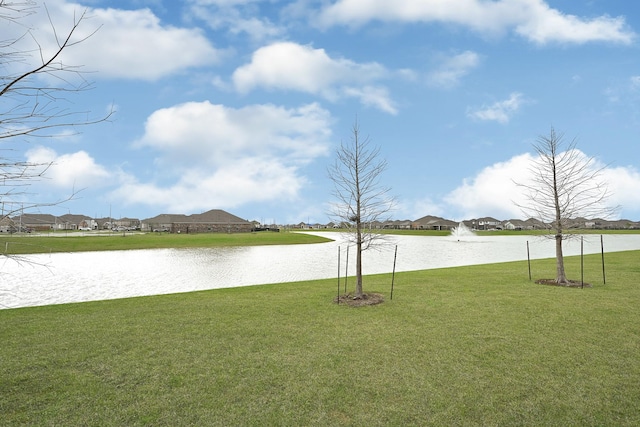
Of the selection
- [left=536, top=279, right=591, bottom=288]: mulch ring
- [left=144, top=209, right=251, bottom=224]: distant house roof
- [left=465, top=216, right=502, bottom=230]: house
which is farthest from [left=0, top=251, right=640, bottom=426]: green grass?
[left=465, top=216, right=502, bottom=230]: house

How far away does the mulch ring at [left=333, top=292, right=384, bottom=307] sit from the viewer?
10984mm

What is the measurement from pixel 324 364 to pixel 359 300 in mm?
5277

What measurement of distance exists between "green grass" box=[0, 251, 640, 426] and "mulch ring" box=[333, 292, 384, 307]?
0.37 meters

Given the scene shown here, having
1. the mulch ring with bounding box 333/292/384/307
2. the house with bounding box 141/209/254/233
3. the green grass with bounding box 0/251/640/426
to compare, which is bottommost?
the green grass with bounding box 0/251/640/426

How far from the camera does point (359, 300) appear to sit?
11.4m

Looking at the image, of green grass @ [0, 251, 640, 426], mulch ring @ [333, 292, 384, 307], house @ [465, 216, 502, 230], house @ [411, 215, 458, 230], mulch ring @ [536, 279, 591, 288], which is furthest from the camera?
house @ [465, 216, 502, 230]

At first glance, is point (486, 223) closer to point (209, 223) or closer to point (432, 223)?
point (432, 223)

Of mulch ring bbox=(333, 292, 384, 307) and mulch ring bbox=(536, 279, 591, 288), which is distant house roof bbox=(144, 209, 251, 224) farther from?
mulch ring bbox=(333, 292, 384, 307)

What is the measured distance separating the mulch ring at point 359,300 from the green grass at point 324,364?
0.37 metres

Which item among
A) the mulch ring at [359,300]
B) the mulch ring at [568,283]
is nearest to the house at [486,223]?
the mulch ring at [568,283]

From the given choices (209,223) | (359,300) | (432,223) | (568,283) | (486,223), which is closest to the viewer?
(359,300)

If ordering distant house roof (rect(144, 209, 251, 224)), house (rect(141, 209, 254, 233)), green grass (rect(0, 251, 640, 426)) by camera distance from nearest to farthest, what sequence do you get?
green grass (rect(0, 251, 640, 426)) → house (rect(141, 209, 254, 233)) → distant house roof (rect(144, 209, 251, 224))

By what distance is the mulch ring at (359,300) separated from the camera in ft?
Answer: 36.0

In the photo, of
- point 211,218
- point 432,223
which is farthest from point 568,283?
point 432,223
